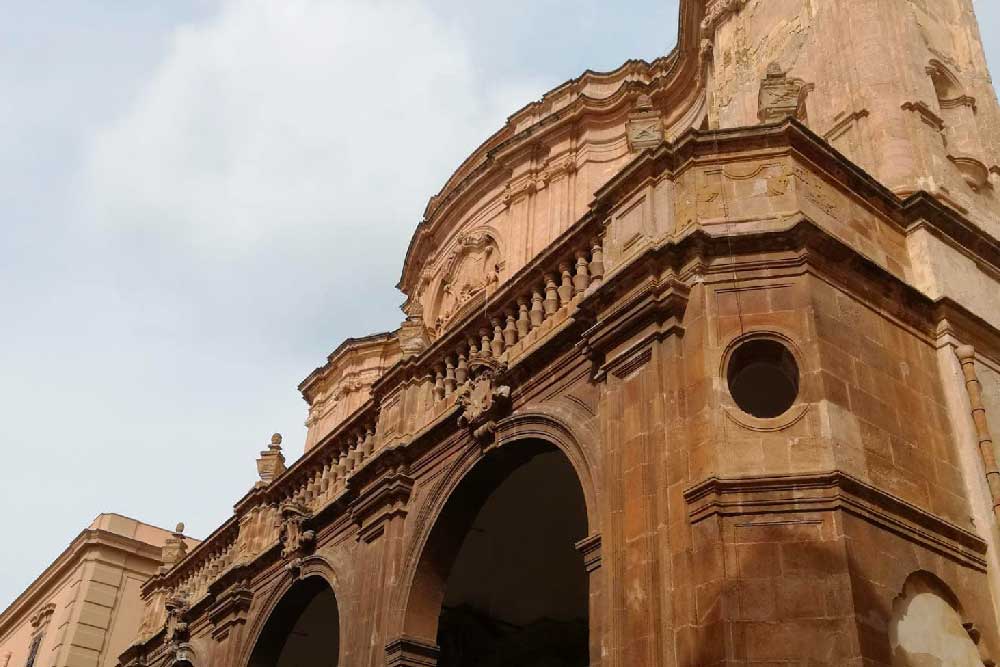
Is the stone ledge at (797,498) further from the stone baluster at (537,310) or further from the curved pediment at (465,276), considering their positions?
the curved pediment at (465,276)

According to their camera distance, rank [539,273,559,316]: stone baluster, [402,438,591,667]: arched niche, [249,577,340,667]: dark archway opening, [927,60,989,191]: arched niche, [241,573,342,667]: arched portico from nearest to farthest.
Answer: [539,273,559,316]: stone baluster < [402,438,591,667]: arched niche < [927,60,989,191]: arched niche < [241,573,342,667]: arched portico < [249,577,340,667]: dark archway opening

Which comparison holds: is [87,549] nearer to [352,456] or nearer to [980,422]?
[352,456]

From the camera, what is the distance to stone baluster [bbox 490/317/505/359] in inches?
464

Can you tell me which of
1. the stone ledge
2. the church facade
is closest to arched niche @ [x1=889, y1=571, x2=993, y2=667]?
the church facade

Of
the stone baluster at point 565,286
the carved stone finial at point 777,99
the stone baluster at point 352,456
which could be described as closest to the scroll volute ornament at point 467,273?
the stone baluster at point 352,456

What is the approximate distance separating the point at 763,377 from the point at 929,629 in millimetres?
2632

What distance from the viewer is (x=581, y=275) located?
1087 centimetres

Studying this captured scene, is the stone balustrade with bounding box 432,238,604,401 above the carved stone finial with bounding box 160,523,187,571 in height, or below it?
below

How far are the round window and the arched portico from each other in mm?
5690

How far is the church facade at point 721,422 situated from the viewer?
812 cm

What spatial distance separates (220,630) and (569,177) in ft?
37.5

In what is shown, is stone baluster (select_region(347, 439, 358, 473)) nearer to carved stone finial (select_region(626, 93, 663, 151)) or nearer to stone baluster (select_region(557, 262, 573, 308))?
stone baluster (select_region(557, 262, 573, 308))

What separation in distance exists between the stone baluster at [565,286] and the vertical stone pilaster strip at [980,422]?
147 inches

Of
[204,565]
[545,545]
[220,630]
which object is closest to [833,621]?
[545,545]
